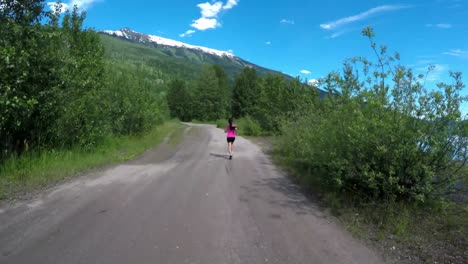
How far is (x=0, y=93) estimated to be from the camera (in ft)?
25.6

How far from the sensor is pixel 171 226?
545cm

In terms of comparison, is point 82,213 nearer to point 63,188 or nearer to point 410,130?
point 63,188

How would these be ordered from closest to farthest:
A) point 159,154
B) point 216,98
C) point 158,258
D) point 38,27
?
point 158,258 → point 38,27 → point 159,154 → point 216,98

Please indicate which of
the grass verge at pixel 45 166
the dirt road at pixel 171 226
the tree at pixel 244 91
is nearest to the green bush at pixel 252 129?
the grass verge at pixel 45 166

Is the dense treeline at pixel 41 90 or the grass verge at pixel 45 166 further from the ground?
the dense treeline at pixel 41 90

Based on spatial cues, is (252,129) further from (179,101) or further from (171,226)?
(179,101)

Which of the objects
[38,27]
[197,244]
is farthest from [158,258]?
[38,27]

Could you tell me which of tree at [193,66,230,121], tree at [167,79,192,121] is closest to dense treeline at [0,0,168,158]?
tree at [193,66,230,121]

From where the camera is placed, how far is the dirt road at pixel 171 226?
4.46m

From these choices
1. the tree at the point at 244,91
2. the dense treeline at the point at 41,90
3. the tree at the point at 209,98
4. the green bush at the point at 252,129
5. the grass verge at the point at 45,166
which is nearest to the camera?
the grass verge at the point at 45,166

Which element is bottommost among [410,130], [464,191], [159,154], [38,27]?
[159,154]

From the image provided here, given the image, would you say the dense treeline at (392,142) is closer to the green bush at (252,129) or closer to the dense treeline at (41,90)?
the dense treeline at (41,90)

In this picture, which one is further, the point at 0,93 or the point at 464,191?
the point at 0,93

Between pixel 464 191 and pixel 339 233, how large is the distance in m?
2.67
